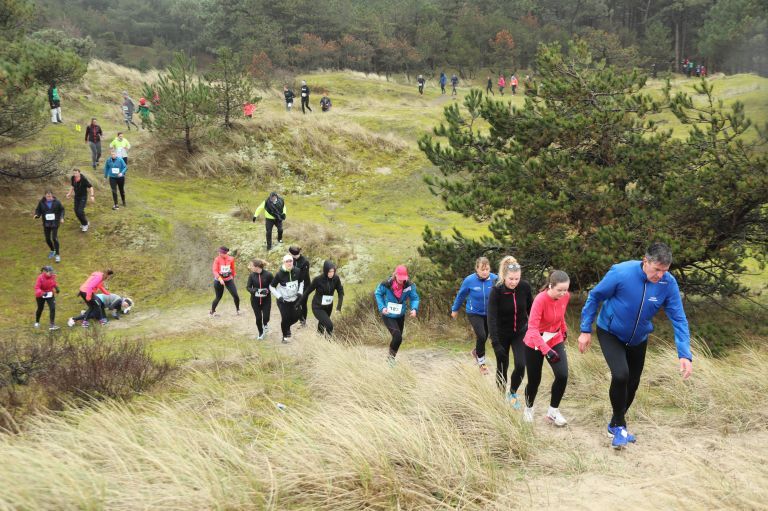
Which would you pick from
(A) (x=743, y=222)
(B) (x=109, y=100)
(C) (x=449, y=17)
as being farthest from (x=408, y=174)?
(C) (x=449, y=17)

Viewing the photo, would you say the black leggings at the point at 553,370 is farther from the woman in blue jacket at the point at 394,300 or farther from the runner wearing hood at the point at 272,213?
the runner wearing hood at the point at 272,213

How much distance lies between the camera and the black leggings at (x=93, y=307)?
11.9 m

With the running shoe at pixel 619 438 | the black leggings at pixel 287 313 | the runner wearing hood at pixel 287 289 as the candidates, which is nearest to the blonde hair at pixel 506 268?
the running shoe at pixel 619 438

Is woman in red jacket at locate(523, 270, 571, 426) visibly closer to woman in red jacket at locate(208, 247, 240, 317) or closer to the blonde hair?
the blonde hair

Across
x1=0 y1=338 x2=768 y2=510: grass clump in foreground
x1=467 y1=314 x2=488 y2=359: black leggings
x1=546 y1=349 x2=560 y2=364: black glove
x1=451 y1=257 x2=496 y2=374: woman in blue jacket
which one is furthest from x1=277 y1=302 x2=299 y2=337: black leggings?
x1=546 y1=349 x2=560 y2=364: black glove

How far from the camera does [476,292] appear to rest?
293 inches

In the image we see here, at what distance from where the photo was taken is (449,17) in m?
66.9

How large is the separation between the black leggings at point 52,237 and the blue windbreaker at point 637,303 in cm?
1314

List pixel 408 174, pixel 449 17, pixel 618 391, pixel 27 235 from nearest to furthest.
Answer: pixel 618 391 → pixel 27 235 → pixel 408 174 → pixel 449 17

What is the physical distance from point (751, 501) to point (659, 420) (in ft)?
7.22

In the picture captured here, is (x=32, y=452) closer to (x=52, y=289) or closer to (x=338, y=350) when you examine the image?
(x=338, y=350)

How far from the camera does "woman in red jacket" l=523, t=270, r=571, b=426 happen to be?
5422 mm

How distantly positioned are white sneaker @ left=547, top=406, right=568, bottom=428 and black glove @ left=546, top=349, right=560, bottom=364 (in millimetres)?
541

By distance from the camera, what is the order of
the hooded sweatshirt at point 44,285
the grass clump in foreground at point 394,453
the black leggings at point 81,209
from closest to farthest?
the grass clump in foreground at point 394,453
the hooded sweatshirt at point 44,285
the black leggings at point 81,209
